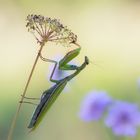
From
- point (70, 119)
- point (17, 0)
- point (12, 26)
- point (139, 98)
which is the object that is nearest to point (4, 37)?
point (12, 26)

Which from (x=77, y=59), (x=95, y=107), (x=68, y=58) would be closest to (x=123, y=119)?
(x=95, y=107)

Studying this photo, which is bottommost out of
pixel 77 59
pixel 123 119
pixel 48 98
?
pixel 77 59

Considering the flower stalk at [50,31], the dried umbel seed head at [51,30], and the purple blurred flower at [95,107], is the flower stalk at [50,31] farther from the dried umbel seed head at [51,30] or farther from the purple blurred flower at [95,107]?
the purple blurred flower at [95,107]

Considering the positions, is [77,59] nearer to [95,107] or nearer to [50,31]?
[95,107]

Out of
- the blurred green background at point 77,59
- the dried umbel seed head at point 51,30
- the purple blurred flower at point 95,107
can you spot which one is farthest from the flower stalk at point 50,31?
the blurred green background at point 77,59

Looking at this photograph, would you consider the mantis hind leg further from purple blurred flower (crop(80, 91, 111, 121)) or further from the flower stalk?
purple blurred flower (crop(80, 91, 111, 121))

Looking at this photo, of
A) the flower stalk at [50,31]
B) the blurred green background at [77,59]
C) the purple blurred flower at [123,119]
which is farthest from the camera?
the blurred green background at [77,59]
